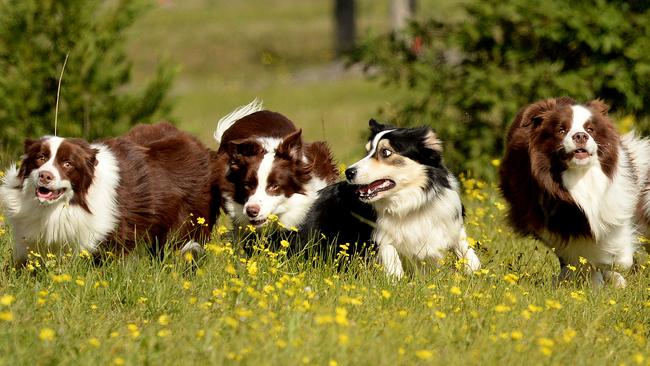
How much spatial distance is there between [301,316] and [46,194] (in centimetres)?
195

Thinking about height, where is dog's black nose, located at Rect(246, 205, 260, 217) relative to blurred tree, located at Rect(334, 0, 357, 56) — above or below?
above

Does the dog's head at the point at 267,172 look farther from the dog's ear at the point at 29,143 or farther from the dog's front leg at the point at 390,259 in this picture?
the dog's ear at the point at 29,143

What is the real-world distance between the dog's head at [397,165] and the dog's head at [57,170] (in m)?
1.68

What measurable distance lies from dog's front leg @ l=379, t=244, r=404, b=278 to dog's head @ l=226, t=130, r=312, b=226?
0.84 m

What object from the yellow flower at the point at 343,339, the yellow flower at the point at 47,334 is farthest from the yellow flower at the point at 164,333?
the yellow flower at the point at 343,339

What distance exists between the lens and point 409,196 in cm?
664

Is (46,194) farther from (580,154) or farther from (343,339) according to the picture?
(580,154)

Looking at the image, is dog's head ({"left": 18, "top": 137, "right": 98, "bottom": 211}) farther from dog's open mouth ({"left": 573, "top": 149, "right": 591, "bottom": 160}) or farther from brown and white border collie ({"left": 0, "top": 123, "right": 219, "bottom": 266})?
dog's open mouth ({"left": 573, "top": 149, "right": 591, "bottom": 160})

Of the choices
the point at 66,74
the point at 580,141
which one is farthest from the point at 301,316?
the point at 66,74

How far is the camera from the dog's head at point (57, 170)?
6027mm

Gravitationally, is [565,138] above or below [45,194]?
above

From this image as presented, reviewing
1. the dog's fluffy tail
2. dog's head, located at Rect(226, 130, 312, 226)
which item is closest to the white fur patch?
dog's head, located at Rect(226, 130, 312, 226)

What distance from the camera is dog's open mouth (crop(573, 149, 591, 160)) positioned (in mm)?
6395

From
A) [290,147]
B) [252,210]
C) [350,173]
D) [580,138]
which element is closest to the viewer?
[580,138]
